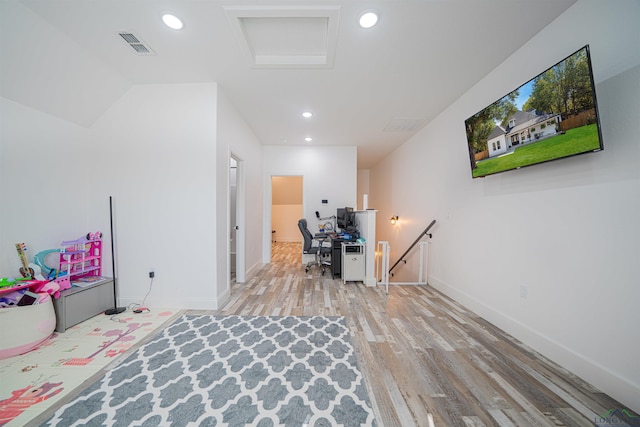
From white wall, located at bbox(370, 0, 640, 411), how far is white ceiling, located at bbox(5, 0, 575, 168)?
13.9 inches

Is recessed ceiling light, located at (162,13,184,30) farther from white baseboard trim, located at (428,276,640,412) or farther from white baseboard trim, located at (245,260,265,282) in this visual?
white baseboard trim, located at (428,276,640,412)

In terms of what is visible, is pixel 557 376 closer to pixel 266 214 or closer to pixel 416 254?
pixel 416 254

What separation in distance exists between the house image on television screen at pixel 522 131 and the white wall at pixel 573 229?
10.5 inches

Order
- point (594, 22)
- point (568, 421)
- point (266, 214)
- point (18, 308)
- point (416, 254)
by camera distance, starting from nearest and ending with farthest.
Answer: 1. point (568, 421)
2. point (594, 22)
3. point (18, 308)
4. point (416, 254)
5. point (266, 214)

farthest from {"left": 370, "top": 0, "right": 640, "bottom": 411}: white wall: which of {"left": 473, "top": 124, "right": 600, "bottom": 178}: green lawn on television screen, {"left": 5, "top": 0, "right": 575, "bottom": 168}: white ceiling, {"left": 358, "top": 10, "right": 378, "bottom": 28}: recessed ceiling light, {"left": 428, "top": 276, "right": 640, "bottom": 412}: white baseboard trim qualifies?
{"left": 358, "top": 10, "right": 378, "bottom": 28}: recessed ceiling light

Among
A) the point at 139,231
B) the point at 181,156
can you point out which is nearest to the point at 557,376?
the point at 181,156

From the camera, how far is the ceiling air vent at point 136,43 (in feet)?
6.19

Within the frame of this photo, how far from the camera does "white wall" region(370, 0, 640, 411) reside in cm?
135

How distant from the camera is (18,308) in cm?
177

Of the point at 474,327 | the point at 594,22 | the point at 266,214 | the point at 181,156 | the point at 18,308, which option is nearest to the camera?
the point at 594,22

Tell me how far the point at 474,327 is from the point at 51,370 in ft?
13.1

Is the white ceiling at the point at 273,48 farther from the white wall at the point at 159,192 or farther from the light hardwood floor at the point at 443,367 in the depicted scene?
the light hardwood floor at the point at 443,367

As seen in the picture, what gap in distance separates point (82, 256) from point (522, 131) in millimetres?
4986

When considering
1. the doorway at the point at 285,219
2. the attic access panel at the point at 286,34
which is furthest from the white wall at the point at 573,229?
the doorway at the point at 285,219
